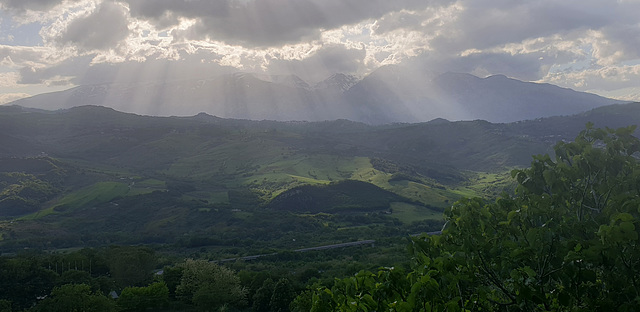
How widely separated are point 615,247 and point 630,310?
1541 millimetres

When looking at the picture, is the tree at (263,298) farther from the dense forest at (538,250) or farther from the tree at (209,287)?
the dense forest at (538,250)

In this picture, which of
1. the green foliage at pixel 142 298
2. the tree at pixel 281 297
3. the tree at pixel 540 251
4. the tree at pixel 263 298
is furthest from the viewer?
the tree at pixel 263 298

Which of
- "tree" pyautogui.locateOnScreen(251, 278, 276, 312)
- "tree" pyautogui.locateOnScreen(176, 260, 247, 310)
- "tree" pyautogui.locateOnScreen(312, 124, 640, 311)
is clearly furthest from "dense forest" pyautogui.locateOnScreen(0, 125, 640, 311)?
"tree" pyautogui.locateOnScreen(251, 278, 276, 312)

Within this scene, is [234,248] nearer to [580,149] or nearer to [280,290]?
[280,290]

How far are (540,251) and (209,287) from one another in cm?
6251

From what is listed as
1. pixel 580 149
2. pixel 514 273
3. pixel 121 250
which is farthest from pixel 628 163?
pixel 121 250

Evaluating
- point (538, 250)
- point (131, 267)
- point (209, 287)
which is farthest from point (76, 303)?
point (538, 250)

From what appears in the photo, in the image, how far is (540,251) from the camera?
926 cm

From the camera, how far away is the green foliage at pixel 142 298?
203ft

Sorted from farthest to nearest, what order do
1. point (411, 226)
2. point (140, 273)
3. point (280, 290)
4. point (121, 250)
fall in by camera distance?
point (411, 226) → point (121, 250) → point (140, 273) → point (280, 290)

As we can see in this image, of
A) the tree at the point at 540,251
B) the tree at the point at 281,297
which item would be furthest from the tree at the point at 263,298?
the tree at the point at 540,251

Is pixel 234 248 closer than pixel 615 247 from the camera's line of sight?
No

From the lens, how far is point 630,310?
29.3 feet

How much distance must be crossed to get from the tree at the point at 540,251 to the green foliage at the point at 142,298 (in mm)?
58505
